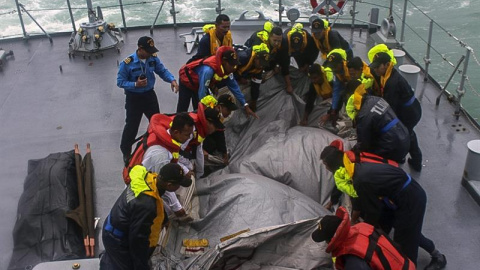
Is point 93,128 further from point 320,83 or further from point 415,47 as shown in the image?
point 415,47

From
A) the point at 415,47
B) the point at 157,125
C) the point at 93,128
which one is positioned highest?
the point at 157,125

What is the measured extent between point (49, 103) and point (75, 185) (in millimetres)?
2074

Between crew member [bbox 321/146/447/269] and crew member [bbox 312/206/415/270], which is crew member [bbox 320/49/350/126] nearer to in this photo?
crew member [bbox 321/146/447/269]

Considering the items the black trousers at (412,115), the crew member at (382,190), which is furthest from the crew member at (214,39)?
the crew member at (382,190)

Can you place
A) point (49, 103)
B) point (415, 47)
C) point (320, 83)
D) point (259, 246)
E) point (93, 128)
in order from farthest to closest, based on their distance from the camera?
point (415, 47), point (49, 103), point (93, 128), point (320, 83), point (259, 246)

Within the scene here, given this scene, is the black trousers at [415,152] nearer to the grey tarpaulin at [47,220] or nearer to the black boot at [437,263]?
the black boot at [437,263]

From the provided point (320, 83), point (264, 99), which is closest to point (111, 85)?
point (264, 99)

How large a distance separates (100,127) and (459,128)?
3.66 m

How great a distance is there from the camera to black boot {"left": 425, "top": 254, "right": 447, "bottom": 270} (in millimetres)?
3520

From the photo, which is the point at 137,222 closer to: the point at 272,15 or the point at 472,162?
the point at 472,162

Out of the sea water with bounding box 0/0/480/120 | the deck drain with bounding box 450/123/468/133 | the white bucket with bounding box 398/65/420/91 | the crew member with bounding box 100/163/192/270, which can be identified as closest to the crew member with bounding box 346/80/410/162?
the crew member with bounding box 100/163/192/270

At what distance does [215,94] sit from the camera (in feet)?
15.7

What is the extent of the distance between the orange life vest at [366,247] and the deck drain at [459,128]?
273 cm

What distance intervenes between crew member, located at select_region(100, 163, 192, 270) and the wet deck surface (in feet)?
3.86
